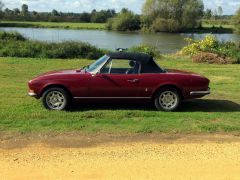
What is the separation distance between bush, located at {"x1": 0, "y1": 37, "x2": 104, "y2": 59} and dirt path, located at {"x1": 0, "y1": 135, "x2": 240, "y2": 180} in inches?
637

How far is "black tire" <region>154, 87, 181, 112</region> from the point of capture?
30.5 ft

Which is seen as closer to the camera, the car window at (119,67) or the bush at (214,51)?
the car window at (119,67)

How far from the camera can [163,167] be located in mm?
5789

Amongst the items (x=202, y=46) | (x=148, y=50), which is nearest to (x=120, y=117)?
(x=148, y=50)

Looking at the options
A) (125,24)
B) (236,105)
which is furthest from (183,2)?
(236,105)

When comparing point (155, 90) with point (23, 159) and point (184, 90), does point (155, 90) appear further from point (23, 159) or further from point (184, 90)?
point (23, 159)

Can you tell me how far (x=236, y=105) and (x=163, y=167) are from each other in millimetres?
5028

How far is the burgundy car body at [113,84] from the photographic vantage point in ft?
29.6

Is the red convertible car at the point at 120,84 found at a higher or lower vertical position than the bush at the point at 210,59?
higher

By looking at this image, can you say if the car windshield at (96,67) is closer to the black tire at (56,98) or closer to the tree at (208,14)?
the black tire at (56,98)

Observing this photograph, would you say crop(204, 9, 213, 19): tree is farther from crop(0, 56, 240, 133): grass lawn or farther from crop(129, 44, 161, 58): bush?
crop(0, 56, 240, 133): grass lawn

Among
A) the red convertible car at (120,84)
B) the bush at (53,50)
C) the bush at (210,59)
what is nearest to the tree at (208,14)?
the bush at (53,50)

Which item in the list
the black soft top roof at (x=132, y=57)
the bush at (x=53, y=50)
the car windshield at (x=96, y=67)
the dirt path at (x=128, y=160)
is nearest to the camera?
the dirt path at (x=128, y=160)

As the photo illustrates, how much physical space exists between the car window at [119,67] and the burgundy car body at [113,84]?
93mm
